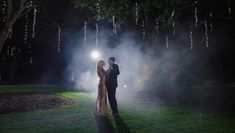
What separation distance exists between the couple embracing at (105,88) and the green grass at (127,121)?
16.2 inches

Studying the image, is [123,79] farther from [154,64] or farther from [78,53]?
[78,53]

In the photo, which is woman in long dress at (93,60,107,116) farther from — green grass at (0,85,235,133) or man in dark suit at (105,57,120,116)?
green grass at (0,85,235,133)

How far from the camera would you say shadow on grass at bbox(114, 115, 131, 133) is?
9.41 meters

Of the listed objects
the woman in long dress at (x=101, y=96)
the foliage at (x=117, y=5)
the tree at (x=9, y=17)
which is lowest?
the woman in long dress at (x=101, y=96)

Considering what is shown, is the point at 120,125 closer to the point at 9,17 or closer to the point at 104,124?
the point at 104,124

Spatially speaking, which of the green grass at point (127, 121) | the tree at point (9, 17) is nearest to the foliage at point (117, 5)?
the tree at point (9, 17)

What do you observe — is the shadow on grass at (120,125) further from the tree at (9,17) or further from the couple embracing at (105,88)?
the tree at (9,17)

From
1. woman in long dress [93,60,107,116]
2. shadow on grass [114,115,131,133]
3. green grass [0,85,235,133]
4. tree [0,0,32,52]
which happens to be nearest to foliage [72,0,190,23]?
tree [0,0,32,52]

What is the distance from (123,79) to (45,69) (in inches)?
692

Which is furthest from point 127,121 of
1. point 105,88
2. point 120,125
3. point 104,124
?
point 105,88

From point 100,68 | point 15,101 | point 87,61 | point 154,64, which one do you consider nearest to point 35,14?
point 87,61

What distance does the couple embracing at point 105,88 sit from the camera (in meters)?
11.8

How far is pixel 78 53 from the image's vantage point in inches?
1577

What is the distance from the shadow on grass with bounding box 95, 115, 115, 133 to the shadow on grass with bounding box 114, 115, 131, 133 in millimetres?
229
